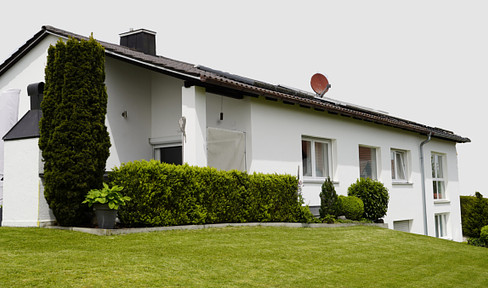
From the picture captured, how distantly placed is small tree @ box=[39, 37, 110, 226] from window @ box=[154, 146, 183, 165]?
3.64 meters

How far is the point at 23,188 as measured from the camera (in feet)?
40.8

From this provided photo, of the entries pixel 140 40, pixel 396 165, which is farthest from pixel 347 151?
pixel 140 40

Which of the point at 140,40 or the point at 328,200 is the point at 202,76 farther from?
the point at 140,40

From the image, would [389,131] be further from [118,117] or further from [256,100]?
[118,117]

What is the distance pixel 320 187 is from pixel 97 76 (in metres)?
8.41

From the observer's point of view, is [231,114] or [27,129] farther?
[231,114]

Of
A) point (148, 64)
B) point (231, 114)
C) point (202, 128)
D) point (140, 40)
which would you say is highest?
point (140, 40)

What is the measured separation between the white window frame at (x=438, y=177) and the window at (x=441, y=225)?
35.3 inches

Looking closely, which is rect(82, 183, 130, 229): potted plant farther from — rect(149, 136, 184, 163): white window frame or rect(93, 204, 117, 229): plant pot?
rect(149, 136, 184, 163): white window frame

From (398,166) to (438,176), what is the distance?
14.6 ft

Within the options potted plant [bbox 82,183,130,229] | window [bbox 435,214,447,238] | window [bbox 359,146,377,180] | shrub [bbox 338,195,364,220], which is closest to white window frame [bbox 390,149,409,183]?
window [bbox 359,146,377,180]

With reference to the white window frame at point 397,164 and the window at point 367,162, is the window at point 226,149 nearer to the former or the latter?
the window at point 367,162

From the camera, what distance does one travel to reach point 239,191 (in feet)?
44.1

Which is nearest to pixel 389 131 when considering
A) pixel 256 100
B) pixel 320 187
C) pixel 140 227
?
pixel 320 187
